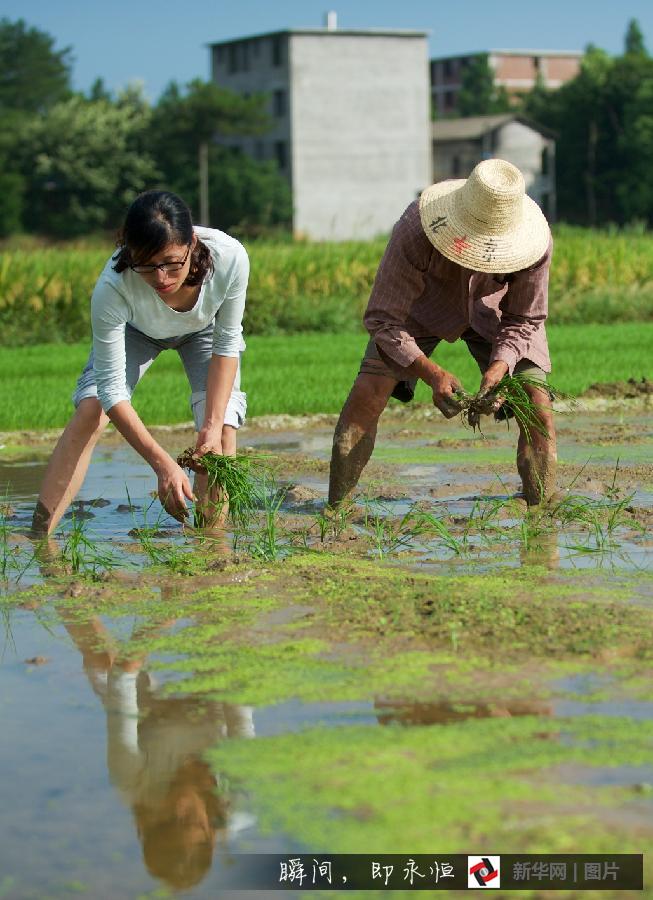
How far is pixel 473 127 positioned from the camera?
256 ft

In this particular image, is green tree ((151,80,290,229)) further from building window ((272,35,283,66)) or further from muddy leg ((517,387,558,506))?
muddy leg ((517,387,558,506))

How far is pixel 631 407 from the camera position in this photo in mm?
10086

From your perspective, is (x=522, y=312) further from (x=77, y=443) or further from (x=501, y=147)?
(x=501, y=147)

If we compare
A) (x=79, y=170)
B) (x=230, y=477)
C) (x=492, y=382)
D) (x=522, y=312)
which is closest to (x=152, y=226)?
(x=230, y=477)

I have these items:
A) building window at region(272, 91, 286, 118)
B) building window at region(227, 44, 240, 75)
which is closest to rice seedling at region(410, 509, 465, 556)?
building window at region(272, 91, 286, 118)

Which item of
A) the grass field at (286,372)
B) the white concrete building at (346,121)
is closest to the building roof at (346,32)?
the white concrete building at (346,121)

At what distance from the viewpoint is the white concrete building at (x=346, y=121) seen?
68.6 metres

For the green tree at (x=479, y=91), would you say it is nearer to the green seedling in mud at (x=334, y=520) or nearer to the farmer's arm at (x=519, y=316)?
the farmer's arm at (x=519, y=316)

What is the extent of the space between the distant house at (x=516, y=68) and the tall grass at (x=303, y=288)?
362 ft

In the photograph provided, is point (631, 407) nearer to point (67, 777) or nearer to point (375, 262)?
point (67, 777)

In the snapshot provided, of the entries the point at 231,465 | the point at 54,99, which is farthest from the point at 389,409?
the point at 54,99

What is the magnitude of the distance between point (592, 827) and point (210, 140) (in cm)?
7053

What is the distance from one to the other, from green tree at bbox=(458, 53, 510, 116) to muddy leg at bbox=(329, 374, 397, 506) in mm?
112400

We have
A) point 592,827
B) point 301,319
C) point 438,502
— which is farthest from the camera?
point 301,319
